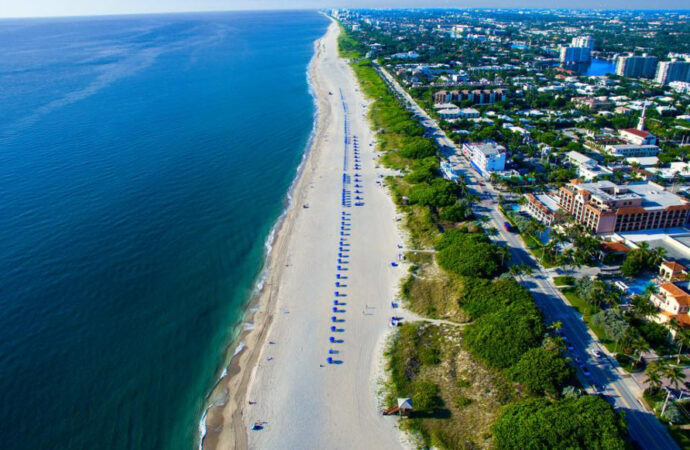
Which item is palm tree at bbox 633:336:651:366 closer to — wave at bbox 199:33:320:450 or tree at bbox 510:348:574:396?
tree at bbox 510:348:574:396

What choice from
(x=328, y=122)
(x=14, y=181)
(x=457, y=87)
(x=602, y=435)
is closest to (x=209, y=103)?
(x=328, y=122)

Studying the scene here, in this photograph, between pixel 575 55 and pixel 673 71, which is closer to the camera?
pixel 673 71

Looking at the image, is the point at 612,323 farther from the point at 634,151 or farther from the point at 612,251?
the point at 634,151

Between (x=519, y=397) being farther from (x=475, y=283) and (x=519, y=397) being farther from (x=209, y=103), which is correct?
(x=209, y=103)

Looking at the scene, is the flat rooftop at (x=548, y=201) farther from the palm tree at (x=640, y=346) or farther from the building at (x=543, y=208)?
the palm tree at (x=640, y=346)

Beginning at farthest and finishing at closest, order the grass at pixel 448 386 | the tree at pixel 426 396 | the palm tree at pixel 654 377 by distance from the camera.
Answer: the tree at pixel 426 396, the palm tree at pixel 654 377, the grass at pixel 448 386

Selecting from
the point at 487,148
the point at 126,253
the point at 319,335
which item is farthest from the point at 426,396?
the point at 487,148

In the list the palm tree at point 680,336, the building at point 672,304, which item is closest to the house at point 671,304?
the building at point 672,304
